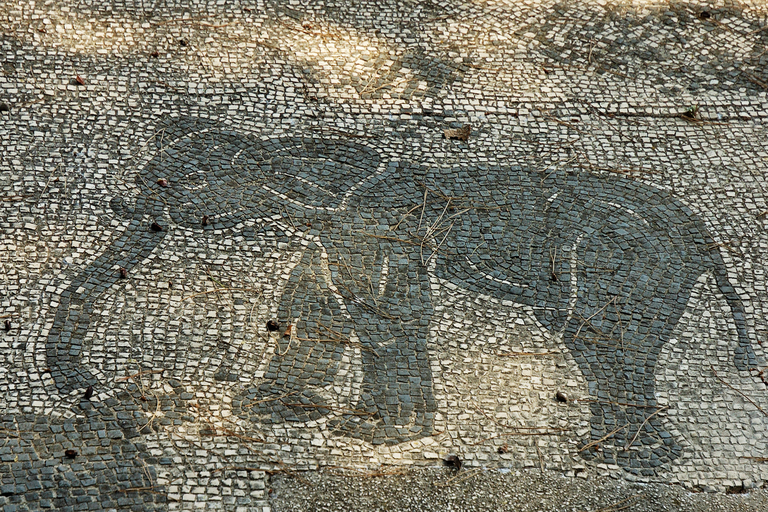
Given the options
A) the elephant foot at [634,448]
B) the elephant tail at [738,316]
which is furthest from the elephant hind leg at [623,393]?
the elephant tail at [738,316]

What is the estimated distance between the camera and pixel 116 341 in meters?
5.61

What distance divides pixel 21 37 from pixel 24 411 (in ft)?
13.4

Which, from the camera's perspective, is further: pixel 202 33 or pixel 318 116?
pixel 202 33

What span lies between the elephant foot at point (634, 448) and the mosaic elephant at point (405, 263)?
0.01 m

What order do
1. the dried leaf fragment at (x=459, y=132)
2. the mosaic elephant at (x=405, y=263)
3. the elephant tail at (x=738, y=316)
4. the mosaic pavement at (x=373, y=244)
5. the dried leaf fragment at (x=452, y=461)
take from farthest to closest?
the dried leaf fragment at (x=459, y=132) → the elephant tail at (x=738, y=316) → the mosaic elephant at (x=405, y=263) → the mosaic pavement at (x=373, y=244) → the dried leaf fragment at (x=452, y=461)

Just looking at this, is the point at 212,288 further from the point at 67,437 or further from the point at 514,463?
the point at 514,463

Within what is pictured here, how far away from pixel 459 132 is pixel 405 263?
162 centimetres

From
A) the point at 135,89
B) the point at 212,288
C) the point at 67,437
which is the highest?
the point at 135,89

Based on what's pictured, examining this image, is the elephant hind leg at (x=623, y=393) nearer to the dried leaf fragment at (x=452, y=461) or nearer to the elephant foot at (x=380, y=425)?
the dried leaf fragment at (x=452, y=461)

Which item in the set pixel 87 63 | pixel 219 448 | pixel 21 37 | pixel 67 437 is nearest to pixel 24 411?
pixel 67 437

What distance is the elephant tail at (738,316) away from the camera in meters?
5.82

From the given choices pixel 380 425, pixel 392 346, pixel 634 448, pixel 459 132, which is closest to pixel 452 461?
pixel 380 425

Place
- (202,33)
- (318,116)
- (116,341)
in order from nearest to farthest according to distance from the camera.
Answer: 1. (116,341)
2. (318,116)
3. (202,33)

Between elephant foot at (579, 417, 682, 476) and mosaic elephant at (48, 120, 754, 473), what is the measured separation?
13 millimetres
